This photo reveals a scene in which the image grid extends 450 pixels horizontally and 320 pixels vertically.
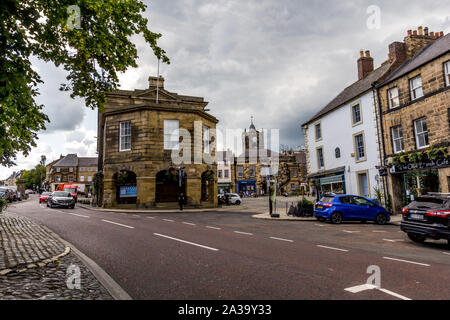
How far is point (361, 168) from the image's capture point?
21.4 meters

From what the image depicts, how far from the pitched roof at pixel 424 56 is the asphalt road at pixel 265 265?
1222 centimetres

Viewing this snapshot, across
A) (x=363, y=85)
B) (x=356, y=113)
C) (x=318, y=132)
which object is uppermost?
(x=363, y=85)

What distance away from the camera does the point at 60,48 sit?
607cm

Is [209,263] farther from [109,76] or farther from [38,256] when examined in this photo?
[109,76]

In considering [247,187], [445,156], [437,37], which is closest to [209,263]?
[445,156]

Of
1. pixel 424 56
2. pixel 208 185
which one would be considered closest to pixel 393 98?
pixel 424 56

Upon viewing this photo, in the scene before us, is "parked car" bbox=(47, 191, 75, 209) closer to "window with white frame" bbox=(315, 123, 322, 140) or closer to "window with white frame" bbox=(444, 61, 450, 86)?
"window with white frame" bbox=(315, 123, 322, 140)

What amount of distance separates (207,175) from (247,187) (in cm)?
3154

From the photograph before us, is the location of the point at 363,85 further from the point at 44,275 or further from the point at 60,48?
the point at 44,275

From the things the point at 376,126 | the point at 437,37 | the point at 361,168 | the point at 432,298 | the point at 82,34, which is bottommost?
the point at 432,298

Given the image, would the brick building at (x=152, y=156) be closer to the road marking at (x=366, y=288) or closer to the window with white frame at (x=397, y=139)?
the window with white frame at (x=397, y=139)

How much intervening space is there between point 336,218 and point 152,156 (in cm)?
1636

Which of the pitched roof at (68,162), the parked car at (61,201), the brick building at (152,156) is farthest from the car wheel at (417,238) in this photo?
the pitched roof at (68,162)
